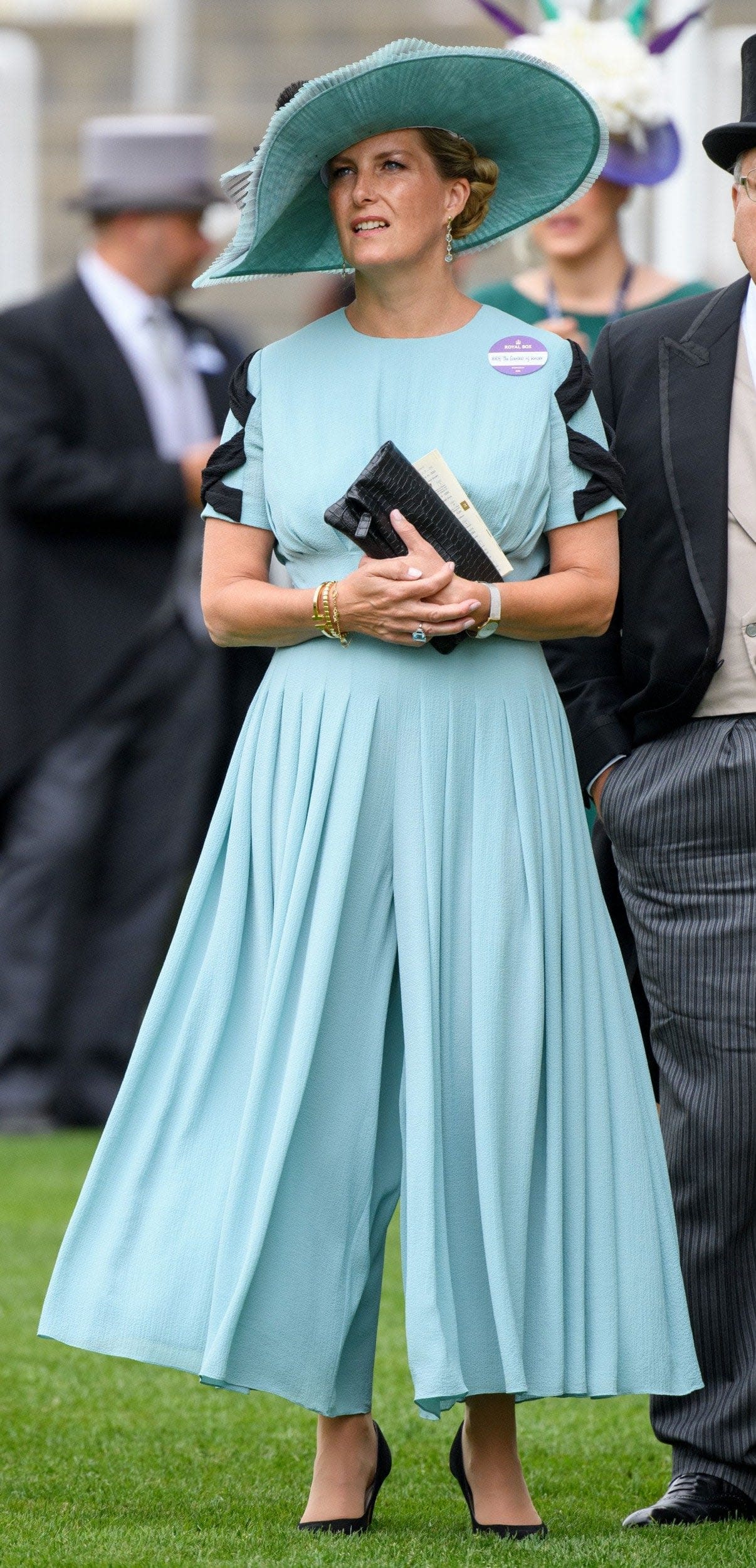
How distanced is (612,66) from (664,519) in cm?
262

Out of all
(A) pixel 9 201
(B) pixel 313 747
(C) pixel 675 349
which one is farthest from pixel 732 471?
(A) pixel 9 201

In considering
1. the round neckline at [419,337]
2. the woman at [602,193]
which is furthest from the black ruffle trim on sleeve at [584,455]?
the woman at [602,193]

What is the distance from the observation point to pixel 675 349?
4031 millimetres

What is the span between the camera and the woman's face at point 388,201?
3723 millimetres

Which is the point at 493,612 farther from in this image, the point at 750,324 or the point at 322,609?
the point at 750,324

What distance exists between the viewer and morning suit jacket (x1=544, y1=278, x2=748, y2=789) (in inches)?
155

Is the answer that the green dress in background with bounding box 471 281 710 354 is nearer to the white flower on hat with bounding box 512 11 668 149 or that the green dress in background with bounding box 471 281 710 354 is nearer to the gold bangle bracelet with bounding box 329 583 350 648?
the white flower on hat with bounding box 512 11 668 149

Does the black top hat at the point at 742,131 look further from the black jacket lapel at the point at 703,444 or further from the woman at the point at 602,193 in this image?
the woman at the point at 602,193

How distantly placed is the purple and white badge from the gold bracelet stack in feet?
1.33

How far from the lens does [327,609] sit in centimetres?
→ 366

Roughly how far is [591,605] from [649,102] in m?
2.82

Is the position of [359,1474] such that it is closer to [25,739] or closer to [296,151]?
[296,151]

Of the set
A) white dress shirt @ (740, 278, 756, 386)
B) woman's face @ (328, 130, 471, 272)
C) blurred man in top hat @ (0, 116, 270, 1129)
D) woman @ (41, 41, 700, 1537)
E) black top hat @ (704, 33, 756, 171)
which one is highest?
black top hat @ (704, 33, 756, 171)

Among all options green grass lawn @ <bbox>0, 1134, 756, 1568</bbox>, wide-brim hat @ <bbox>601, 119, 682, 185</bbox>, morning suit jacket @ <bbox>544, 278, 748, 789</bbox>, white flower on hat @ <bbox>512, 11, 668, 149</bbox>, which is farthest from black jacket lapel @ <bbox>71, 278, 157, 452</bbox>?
morning suit jacket @ <bbox>544, 278, 748, 789</bbox>
